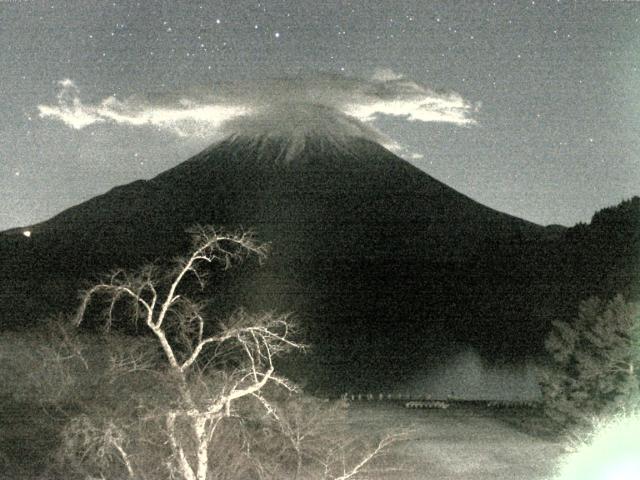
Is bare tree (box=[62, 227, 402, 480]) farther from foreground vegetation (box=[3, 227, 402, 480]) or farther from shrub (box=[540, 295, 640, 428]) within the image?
shrub (box=[540, 295, 640, 428])

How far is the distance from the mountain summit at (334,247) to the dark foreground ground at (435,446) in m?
10.0

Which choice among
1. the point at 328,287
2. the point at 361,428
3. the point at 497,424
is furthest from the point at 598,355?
the point at 328,287

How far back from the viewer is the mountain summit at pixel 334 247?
128ft

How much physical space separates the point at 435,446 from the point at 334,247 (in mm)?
63059

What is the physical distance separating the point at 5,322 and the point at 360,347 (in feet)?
62.9

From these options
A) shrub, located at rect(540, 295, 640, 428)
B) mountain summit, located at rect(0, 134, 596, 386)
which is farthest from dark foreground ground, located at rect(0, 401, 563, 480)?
mountain summit, located at rect(0, 134, 596, 386)

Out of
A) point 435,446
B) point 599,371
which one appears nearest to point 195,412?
point 435,446

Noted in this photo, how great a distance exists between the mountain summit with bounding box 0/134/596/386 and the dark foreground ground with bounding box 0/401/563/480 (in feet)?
32.9

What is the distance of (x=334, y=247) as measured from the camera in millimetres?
77312

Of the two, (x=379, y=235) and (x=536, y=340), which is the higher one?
(x=379, y=235)

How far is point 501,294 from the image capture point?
140 feet

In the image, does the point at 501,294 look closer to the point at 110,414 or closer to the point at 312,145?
the point at 110,414

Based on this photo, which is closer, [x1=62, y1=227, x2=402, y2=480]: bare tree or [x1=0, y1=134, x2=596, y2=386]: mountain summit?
[x1=62, y1=227, x2=402, y2=480]: bare tree

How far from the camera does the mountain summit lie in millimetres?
39094
